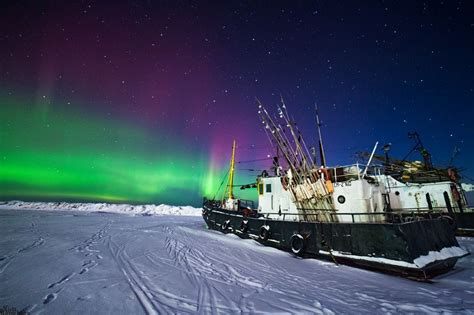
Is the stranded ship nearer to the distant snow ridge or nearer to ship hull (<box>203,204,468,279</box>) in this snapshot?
ship hull (<box>203,204,468,279</box>)

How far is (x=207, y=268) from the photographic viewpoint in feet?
27.4

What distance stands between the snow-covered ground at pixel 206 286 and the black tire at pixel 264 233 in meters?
3.10

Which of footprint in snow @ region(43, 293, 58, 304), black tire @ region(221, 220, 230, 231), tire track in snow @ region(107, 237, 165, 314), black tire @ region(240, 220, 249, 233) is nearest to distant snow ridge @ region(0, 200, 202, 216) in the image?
black tire @ region(221, 220, 230, 231)

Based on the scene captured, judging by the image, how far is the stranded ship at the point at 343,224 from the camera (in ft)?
27.3

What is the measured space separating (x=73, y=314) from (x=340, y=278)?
26.2ft

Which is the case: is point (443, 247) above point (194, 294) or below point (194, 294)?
above

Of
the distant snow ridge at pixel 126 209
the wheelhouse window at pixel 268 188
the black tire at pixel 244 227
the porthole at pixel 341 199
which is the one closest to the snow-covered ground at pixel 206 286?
the porthole at pixel 341 199

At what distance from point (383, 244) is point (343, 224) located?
A: 166 centimetres

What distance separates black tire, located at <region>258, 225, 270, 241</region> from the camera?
1344cm

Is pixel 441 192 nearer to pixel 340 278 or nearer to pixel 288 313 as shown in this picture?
pixel 340 278

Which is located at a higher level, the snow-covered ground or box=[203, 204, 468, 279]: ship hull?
box=[203, 204, 468, 279]: ship hull

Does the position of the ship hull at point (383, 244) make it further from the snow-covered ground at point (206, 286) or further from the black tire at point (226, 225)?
the black tire at point (226, 225)

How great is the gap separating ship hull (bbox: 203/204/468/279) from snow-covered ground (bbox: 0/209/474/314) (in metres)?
0.50

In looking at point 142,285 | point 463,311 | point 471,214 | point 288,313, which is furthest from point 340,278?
point 471,214
